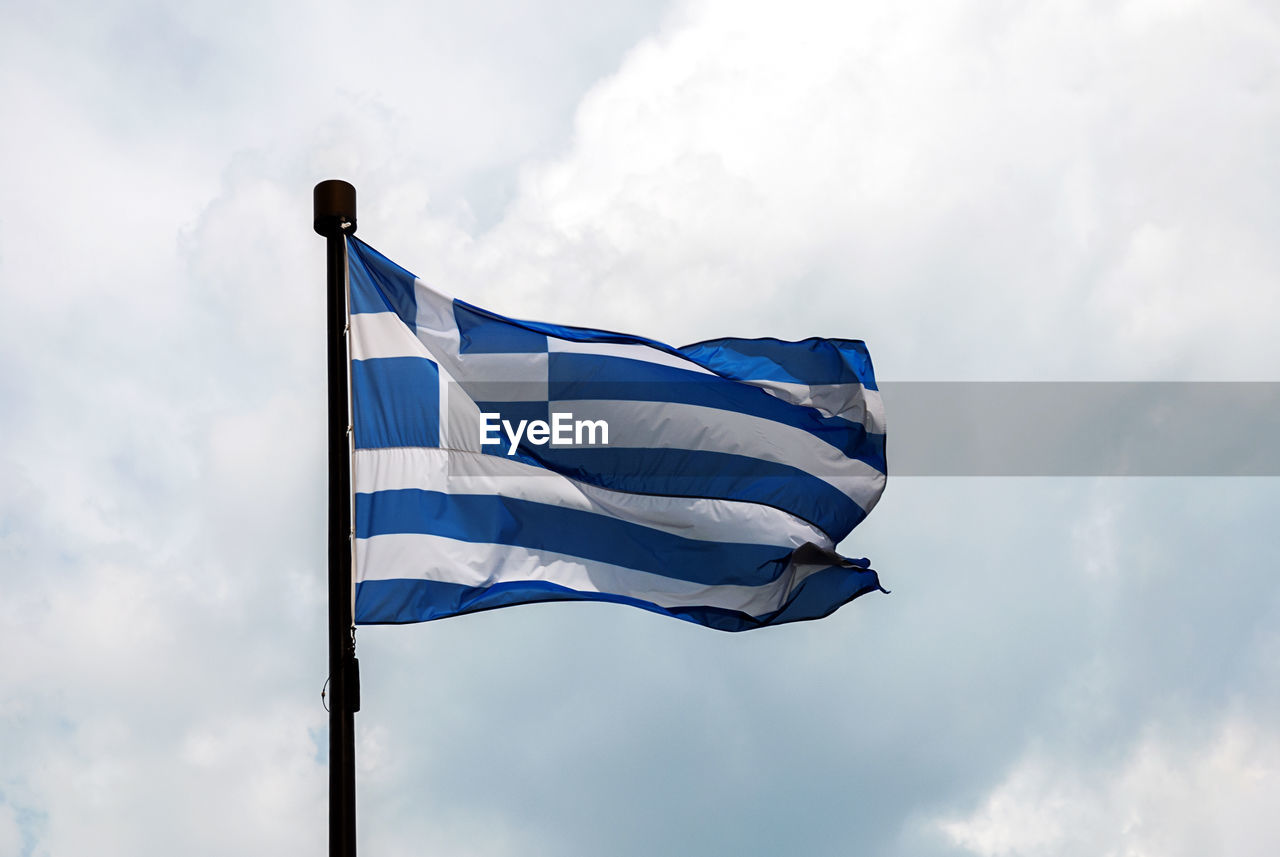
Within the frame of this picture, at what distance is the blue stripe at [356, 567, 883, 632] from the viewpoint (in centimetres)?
1124

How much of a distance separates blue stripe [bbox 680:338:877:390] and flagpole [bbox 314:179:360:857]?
4223 millimetres

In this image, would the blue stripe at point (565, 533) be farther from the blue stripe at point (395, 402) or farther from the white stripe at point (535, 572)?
the blue stripe at point (395, 402)

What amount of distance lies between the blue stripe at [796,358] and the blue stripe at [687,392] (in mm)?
303

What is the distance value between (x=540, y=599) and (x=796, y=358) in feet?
14.5

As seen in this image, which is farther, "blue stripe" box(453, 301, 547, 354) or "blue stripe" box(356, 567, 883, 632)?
"blue stripe" box(453, 301, 547, 354)

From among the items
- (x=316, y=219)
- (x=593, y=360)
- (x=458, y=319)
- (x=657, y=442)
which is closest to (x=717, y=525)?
(x=657, y=442)

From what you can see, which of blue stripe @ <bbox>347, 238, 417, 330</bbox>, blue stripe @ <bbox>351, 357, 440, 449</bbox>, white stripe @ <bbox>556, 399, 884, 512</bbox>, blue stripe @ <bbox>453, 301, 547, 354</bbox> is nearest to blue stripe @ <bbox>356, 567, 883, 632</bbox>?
white stripe @ <bbox>556, 399, 884, 512</bbox>

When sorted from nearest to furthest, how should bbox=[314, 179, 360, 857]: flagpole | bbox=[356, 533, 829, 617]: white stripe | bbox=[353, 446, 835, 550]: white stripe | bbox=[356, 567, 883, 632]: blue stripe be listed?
bbox=[314, 179, 360, 857]: flagpole, bbox=[356, 567, 883, 632]: blue stripe, bbox=[356, 533, 829, 617]: white stripe, bbox=[353, 446, 835, 550]: white stripe

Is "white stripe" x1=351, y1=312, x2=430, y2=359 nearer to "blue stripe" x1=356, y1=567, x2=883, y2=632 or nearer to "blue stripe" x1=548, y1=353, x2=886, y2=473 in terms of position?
"blue stripe" x1=548, y1=353, x2=886, y2=473

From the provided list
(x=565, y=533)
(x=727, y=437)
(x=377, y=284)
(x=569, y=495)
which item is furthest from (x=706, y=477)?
(x=377, y=284)

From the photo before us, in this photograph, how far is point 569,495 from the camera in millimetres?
12812

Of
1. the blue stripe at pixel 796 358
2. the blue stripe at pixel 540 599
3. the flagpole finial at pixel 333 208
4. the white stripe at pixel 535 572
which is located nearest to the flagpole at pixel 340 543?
the flagpole finial at pixel 333 208

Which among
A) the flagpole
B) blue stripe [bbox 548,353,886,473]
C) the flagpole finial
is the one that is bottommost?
the flagpole

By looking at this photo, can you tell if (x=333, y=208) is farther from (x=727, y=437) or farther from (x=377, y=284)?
(x=727, y=437)
